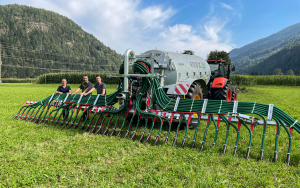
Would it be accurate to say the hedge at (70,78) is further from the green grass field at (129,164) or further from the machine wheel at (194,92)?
the green grass field at (129,164)

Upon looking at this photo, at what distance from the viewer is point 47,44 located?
137750 millimetres

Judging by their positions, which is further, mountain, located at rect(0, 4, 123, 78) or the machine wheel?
mountain, located at rect(0, 4, 123, 78)

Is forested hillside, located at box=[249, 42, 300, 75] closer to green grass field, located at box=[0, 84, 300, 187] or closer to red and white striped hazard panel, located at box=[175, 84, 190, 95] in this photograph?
red and white striped hazard panel, located at box=[175, 84, 190, 95]

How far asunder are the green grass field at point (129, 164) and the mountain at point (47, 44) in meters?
110

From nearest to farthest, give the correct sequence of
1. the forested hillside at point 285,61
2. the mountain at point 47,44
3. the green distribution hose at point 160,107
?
the green distribution hose at point 160,107
the mountain at point 47,44
the forested hillside at point 285,61

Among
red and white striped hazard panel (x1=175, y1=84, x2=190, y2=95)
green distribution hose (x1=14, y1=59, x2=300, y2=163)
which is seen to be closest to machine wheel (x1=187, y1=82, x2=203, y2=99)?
red and white striped hazard panel (x1=175, y1=84, x2=190, y2=95)

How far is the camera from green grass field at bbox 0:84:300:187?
2.80 m

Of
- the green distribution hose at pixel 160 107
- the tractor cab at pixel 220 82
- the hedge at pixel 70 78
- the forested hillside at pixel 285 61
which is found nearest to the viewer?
the green distribution hose at pixel 160 107

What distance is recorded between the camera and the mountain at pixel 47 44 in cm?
11100

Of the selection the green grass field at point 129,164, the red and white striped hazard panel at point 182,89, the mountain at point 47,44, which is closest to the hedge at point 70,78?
the red and white striped hazard panel at point 182,89

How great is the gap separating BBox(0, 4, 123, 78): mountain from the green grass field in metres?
110

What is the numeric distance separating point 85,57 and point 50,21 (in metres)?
64.7

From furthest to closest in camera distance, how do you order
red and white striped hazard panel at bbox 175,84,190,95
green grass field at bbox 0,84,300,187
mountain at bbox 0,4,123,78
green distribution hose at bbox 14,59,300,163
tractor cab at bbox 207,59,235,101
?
mountain at bbox 0,4,123,78 < tractor cab at bbox 207,59,235,101 < red and white striped hazard panel at bbox 175,84,190,95 < green distribution hose at bbox 14,59,300,163 < green grass field at bbox 0,84,300,187

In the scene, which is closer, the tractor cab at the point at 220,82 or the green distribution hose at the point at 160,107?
the green distribution hose at the point at 160,107
